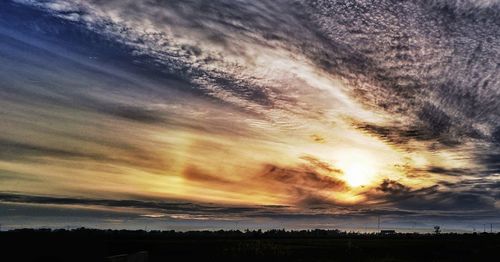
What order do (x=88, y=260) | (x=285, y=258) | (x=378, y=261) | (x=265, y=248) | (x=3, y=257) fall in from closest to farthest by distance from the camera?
(x=88, y=260)
(x=3, y=257)
(x=378, y=261)
(x=285, y=258)
(x=265, y=248)

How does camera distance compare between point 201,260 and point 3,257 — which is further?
point 201,260

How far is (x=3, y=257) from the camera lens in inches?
1120

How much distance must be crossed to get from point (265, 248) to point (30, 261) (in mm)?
47794

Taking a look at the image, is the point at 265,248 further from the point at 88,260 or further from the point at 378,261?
the point at 88,260

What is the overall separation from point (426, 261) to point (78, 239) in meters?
48.1

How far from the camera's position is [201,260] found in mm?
56875

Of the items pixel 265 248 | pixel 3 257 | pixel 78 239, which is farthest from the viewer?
pixel 265 248

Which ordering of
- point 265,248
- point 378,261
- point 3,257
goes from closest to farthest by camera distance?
point 3,257 → point 378,261 → point 265,248

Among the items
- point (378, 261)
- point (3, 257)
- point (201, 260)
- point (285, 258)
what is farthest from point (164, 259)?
point (3, 257)

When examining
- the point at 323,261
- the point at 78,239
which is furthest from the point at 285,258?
the point at 78,239

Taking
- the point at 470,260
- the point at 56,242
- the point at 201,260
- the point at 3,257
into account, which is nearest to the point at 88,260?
the point at 56,242

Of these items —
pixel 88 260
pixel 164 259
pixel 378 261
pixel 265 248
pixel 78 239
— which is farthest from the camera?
pixel 265 248

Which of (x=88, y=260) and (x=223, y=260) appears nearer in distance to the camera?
(x=88, y=260)

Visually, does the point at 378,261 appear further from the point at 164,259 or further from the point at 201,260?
the point at 164,259
